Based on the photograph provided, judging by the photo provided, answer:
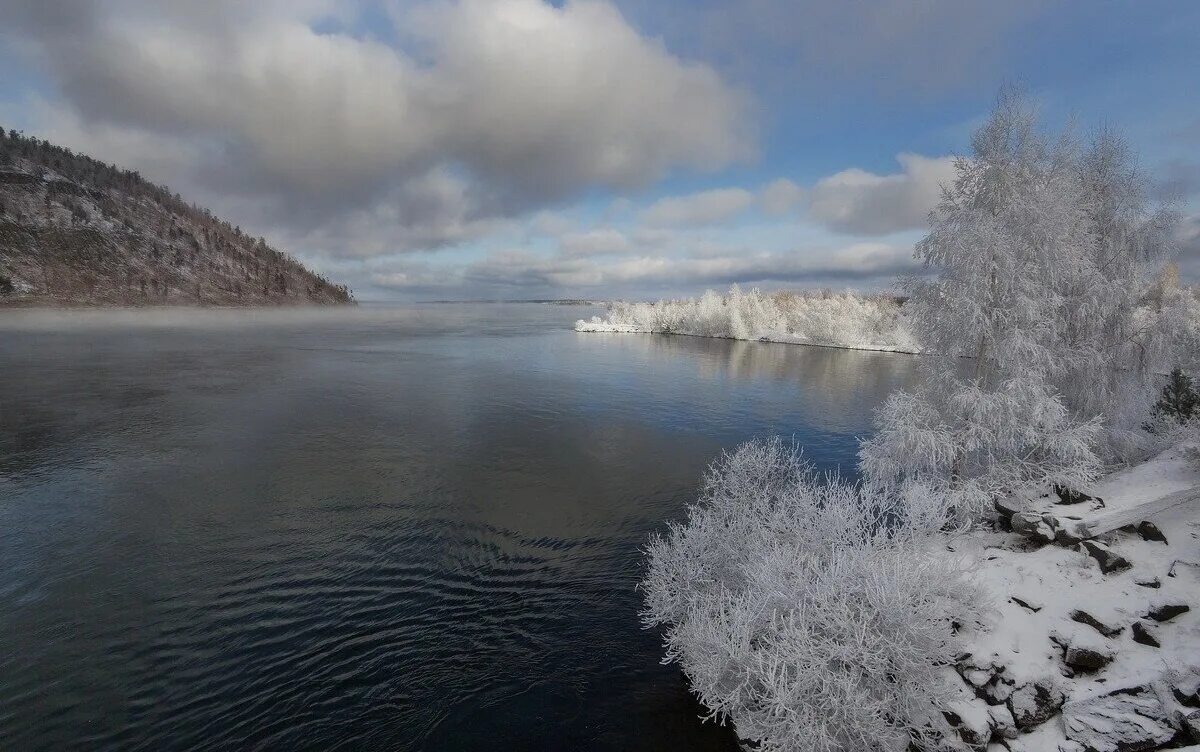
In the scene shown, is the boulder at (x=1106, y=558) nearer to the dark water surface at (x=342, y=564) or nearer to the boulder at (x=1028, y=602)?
the boulder at (x=1028, y=602)

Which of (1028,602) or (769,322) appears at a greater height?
(769,322)

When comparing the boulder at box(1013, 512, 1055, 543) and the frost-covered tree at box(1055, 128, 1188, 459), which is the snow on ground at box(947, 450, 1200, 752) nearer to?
the boulder at box(1013, 512, 1055, 543)

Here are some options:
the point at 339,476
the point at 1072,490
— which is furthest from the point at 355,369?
the point at 1072,490

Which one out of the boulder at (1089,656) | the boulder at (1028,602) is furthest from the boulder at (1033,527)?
the boulder at (1089,656)

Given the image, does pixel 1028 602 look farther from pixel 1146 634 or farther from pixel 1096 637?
pixel 1146 634

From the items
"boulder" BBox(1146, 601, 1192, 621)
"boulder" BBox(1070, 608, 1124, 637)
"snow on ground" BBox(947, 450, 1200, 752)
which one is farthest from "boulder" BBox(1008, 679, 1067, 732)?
"boulder" BBox(1146, 601, 1192, 621)

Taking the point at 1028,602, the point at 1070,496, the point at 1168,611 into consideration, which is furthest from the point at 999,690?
the point at 1070,496
